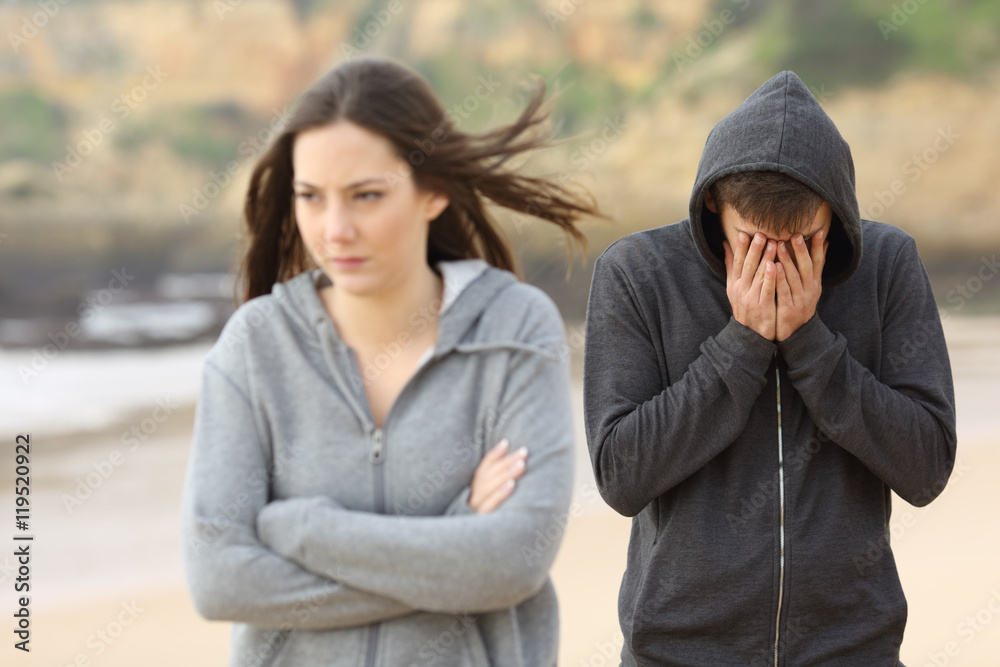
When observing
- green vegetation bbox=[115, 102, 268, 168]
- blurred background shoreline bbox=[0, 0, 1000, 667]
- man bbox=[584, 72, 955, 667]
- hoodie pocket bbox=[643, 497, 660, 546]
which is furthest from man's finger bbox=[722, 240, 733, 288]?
green vegetation bbox=[115, 102, 268, 168]

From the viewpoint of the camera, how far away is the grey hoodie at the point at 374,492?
5.15 feet

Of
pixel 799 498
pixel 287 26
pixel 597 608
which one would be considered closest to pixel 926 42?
pixel 287 26

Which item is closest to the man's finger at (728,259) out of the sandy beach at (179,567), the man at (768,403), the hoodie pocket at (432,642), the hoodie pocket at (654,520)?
the man at (768,403)

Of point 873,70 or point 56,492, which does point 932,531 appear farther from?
point 873,70

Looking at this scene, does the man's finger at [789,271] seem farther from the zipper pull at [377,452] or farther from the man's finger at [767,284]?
the zipper pull at [377,452]

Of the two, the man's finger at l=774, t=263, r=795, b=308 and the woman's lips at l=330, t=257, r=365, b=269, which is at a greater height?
the woman's lips at l=330, t=257, r=365, b=269

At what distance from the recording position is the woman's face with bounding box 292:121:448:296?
1.66 m

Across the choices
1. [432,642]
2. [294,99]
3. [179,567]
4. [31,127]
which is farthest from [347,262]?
[31,127]

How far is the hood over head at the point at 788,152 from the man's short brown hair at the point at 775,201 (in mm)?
15

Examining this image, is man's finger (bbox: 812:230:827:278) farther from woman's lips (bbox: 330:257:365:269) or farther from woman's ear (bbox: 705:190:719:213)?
woman's lips (bbox: 330:257:365:269)

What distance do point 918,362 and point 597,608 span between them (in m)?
2.96

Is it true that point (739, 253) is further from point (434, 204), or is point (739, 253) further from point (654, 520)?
point (434, 204)

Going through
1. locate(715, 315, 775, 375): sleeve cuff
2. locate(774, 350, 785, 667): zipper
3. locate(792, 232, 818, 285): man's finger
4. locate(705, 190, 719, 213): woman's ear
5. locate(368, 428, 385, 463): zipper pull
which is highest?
locate(705, 190, 719, 213): woman's ear

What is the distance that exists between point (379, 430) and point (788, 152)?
0.84 metres
